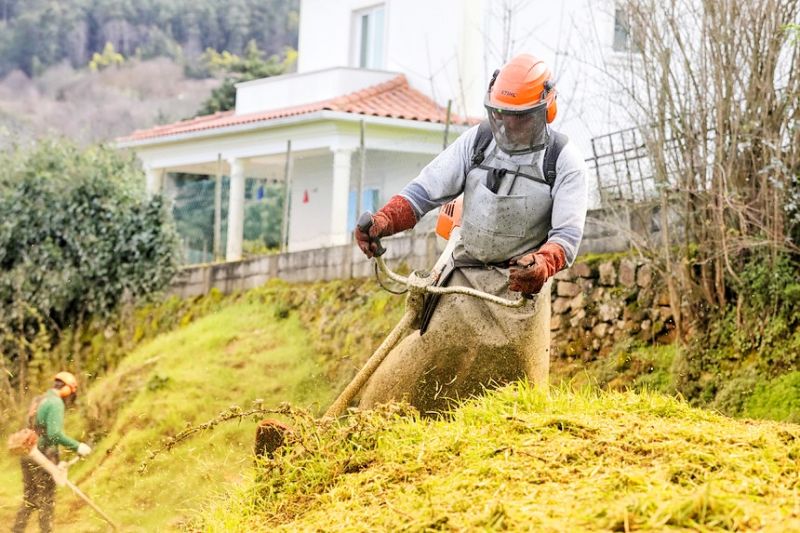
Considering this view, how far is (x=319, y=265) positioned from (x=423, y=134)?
538 cm

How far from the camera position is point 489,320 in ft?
23.5

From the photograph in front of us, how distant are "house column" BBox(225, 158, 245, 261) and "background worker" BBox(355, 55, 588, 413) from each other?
1548 cm

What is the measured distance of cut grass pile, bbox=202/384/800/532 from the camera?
495cm

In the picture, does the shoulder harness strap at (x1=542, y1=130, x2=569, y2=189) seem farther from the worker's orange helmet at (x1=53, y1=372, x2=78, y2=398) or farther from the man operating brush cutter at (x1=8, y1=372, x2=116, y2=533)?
the worker's orange helmet at (x1=53, y1=372, x2=78, y2=398)

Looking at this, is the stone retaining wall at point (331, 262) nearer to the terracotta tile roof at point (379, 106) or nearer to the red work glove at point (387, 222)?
the terracotta tile roof at point (379, 106)

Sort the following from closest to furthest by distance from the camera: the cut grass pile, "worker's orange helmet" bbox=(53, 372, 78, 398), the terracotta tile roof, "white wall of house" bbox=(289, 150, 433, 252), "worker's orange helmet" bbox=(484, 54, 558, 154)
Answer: the cut grass pile, "worker's orange helmet" bbox=(484, 54, 558, 154), "worker's orange helmet" bbox=(53, 372, 78, 398), "white wall of house" bbox=(289, 150, 433, 252), the terracotta tile roof

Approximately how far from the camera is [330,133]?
2319 centimetres

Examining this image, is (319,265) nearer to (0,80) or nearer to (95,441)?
(95,441)

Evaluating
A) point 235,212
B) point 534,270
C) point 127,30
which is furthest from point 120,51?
point 534,270

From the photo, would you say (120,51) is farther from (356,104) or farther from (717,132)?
(717,132)

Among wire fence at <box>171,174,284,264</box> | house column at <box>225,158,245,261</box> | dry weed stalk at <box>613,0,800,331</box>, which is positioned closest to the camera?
dry weed stalk at <box>613,0,800,331</box>

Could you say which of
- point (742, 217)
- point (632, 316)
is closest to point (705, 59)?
point (742, 217)

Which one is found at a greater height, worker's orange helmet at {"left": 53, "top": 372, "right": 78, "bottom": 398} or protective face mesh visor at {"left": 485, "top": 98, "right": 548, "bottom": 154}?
protective face mesh visor at {"left": 485, "top": 98, "right": 548, "bottom": 154}

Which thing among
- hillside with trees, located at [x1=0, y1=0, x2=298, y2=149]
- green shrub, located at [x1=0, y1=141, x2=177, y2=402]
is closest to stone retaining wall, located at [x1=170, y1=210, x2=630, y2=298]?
green shrub, located at [x1=0, y1=141, x2=177, y2=402]
